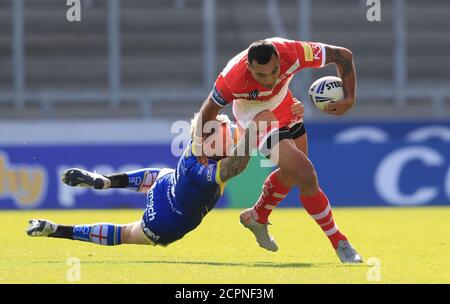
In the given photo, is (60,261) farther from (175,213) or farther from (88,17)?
(88,17)

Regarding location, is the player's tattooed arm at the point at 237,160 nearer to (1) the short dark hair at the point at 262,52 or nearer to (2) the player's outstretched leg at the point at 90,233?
(1) the short dark hair at the point at 262,52

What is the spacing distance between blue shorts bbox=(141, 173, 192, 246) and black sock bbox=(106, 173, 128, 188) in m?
0.33

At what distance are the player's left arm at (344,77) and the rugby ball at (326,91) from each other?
0.07 metres

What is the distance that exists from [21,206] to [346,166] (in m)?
4.95

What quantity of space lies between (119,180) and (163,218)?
60 centimetres

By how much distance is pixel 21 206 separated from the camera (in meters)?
16.6

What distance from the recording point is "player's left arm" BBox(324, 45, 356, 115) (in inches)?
324

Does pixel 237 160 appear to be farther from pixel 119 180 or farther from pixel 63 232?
pixel 63 232

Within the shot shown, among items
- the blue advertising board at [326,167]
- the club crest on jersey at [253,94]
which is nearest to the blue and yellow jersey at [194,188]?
the club crest on jersey at [253,94]

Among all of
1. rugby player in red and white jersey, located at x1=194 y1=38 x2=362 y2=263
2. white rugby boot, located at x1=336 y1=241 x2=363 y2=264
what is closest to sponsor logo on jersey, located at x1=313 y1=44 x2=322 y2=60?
rugby player in red and white jersey, located at x1=194 y1=38 x2=362 y2=263

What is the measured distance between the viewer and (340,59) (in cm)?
839

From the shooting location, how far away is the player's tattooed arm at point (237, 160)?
25.0ft

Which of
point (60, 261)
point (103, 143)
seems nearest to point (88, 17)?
point (103, 143)
